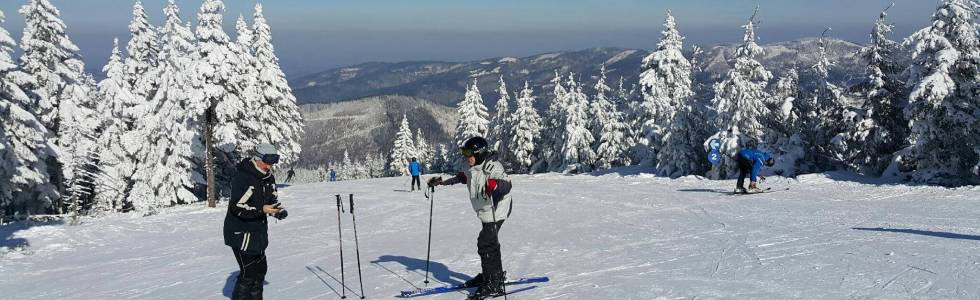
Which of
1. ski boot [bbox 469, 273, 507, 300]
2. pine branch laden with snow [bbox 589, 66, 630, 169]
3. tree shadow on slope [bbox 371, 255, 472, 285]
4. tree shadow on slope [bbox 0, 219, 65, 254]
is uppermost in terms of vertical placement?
pine branch laden with snow [bbox 589, 66, 630, 169]

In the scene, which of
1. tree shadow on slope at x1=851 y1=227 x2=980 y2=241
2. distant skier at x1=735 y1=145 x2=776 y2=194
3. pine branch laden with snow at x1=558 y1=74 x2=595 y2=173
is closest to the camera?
tree shadow on slope at x1=851 y1=227 x2=980 y2=241

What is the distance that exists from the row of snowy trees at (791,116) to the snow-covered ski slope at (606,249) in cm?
358

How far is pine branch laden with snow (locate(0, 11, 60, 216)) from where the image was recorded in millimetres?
22734

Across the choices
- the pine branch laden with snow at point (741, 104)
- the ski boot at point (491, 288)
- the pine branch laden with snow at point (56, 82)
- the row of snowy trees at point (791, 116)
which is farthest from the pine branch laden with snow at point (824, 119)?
the pine branch laden with snow at point (56, 82)

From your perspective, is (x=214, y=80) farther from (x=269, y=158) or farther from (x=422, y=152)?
(x=422, y=152)

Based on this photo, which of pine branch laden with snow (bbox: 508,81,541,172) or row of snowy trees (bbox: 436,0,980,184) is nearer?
row of snowy trees (bbox: 436,0,980,184)

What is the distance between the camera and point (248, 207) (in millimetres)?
6297

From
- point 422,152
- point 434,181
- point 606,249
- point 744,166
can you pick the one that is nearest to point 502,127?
point 422,152

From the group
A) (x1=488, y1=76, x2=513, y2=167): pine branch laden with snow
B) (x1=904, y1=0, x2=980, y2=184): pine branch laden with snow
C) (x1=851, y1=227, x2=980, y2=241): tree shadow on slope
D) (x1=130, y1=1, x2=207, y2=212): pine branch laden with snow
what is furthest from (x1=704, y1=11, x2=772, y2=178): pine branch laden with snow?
(x1=488, y1=76, x2=513, y2=167): pine branch laden with snow

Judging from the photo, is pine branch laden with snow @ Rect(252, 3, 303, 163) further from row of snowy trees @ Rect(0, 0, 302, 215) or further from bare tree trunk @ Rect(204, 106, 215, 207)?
bare tree trunk @ Rect(204, 106, 215, 207)

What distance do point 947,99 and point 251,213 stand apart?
22.7 m

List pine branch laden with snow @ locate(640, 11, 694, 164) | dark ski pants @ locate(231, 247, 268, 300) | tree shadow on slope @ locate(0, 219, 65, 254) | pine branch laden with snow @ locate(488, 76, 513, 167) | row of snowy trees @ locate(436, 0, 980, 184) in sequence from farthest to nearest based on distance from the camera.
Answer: pine branch laden with snow @ locate(488, 76, 513, 167)
pine branch laden with snow @ locate(640, 11, 694, 164)
row of snowy trees @ locate(436, 0, 980, 184)
tree shadow on slope @ locate(0, 219, 65, 254)
dark ski pants @ locate(231, 247, 268, 300)

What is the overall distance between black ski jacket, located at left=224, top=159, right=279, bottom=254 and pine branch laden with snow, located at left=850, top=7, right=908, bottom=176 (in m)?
24.1

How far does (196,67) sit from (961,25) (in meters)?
27.9
